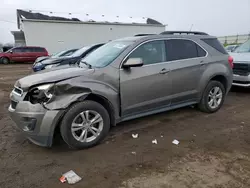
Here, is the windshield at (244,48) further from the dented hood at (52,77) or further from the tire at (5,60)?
the tire at (5,60)

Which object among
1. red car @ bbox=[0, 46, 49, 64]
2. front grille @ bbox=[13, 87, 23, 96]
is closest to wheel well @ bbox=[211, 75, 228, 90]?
front grille @ bbox=[13, 87, 23, 96]

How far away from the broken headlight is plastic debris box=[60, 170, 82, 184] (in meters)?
1.03

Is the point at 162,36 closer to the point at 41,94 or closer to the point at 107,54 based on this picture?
the point at 107,54


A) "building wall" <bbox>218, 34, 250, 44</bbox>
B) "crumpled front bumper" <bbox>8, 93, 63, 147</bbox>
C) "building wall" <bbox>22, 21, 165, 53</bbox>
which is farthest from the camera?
"building wall" <bbox>218, 34, 250, 44</bbox>

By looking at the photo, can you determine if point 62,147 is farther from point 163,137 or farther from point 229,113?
point 229,113

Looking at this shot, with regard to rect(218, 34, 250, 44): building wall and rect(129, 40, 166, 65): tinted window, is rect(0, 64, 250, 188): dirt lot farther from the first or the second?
rect(218, 34, 250, 44): building wall

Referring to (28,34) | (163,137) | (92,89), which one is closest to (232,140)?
(163,137)

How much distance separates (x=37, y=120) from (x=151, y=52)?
229 centimetres

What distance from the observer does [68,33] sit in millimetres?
25766

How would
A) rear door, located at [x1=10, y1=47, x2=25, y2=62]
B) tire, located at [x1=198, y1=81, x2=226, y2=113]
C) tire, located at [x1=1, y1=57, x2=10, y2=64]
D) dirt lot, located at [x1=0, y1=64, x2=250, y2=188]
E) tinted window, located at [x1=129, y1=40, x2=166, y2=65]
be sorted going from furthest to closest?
1. rear door, located at [x1=10, y1=47, x2=25, y2=62]
2. tire, located at [x1=1, y1=57, x2=10, y2=64]
3. tire, located at [x1=198, y1=81, x2=226, y2=113]
4. tinted window, located at [x1=129, y1=40, x2=166, y2=65]
5. dirt lot, located at [x1=0, y1=64, x2=250, y2=188]

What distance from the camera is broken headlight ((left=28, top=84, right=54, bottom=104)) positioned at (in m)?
3.11

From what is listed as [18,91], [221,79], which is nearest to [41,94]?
[18,91]

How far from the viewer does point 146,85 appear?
153 inches

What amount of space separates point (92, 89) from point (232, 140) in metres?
2.48
